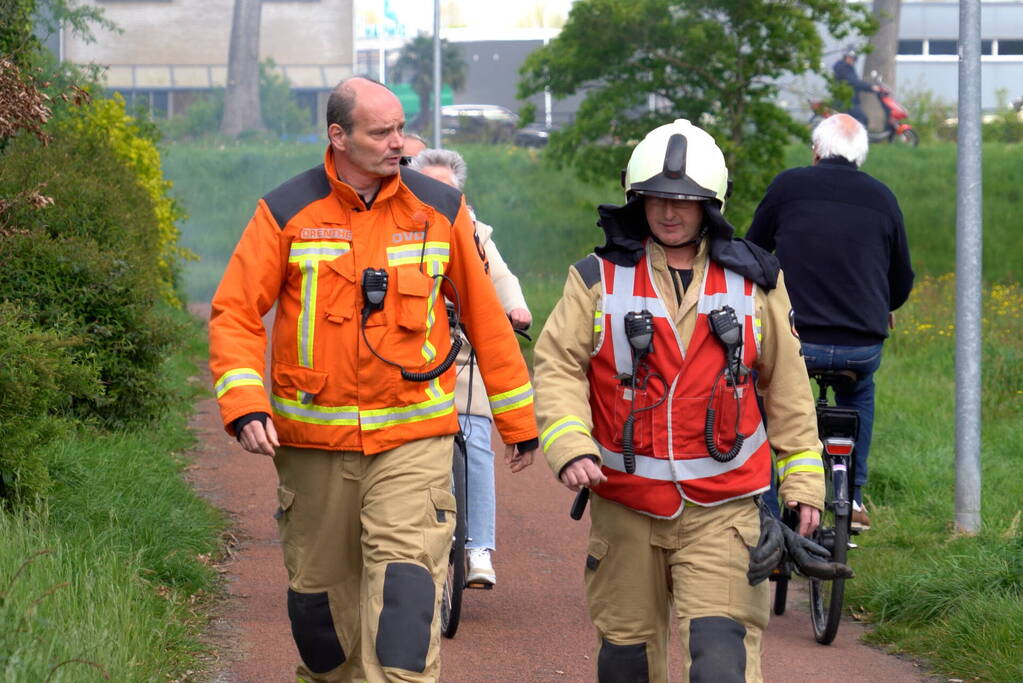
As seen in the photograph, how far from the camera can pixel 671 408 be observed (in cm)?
431

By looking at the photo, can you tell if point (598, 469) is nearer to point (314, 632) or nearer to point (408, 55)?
point (314, 632)

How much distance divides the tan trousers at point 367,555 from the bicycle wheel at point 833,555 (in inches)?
89.8

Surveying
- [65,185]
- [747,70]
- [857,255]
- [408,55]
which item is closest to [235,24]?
[408,55]

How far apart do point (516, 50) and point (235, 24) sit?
80.6ft

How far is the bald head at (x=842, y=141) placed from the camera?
22.7 feet

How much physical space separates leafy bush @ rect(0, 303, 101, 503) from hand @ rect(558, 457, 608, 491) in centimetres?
287

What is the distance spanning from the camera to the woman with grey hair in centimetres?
674

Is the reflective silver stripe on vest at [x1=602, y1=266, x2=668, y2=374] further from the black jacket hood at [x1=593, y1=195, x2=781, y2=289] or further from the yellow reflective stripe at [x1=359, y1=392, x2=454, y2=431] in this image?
the yellow reflective stripe at [x1=359, y1=392, x2=454, y2=431]

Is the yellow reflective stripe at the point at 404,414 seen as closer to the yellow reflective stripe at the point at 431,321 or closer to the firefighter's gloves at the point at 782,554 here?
the yellow reflective stripe at the point at 431,321

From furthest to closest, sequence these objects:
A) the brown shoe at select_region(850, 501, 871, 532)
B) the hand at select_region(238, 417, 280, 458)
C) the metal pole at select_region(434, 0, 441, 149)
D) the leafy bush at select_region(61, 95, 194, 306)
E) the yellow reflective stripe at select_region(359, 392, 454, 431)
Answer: the metal pole at select_region(434, 0, 441, 149), the leafy bush at select_region(61, 95, 194, 306), the brown shoe at select_region(850, 501, 871, 532), the yellow reflective stripe at select_region(359, 392, 454, 431), the hand at select_region(238, 417, 280, 458)

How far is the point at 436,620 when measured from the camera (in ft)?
14.7

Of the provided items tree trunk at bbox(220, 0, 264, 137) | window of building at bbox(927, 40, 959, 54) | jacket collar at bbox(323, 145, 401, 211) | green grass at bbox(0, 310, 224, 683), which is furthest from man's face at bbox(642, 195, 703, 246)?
window of building at bbox(927, 40, 959, 54)

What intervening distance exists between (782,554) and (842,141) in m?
3.06

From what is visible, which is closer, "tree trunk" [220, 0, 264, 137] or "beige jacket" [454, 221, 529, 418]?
"beige jacket" [454, 221, 529, 418]
